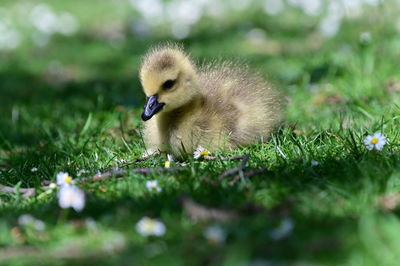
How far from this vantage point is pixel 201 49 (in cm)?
841

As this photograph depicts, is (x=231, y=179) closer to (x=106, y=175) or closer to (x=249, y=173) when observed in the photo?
(x=249, y=173)

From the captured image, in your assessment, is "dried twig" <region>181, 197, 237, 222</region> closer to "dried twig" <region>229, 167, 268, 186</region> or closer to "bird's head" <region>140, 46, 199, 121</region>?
"dried twig" <region>229, 167, 268, 186</region>

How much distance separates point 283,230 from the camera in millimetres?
2645

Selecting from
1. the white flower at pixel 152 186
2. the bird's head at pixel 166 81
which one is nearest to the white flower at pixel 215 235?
the white flower at pixel 152 186

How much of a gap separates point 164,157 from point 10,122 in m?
2.36

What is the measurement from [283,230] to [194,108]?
166 centimetres

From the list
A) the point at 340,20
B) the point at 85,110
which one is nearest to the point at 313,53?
the point at 340,20

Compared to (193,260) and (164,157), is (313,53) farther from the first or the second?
(193,260)

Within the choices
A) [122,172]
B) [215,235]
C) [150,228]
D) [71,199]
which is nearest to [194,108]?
[122,172]

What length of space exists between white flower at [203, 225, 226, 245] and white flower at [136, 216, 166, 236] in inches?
7.5

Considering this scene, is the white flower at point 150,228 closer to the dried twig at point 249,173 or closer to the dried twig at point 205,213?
the dried twig at point 205,213

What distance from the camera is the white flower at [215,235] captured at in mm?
2643

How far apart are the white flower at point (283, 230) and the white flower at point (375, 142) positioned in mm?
1090

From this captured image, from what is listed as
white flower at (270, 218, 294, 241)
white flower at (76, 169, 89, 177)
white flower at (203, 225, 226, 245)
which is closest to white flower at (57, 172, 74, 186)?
white flower at (76, 169, 89, 177)
